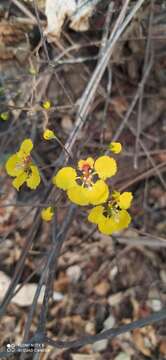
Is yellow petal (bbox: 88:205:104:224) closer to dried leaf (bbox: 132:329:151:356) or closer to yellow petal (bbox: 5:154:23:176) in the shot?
yellow petal (bbox: 5:154:23:176)

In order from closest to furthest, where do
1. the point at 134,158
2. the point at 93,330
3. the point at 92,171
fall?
the point at 92,171 < the point at 93,330 < the point at 134,158

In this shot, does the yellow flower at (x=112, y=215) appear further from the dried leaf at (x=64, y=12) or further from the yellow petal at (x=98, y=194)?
the dried leaf at (x=64, y=12)

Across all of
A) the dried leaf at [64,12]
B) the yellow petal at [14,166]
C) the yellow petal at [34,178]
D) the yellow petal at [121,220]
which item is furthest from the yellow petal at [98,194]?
the dried leaf at [64,12]

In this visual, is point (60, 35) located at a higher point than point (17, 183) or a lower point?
higher

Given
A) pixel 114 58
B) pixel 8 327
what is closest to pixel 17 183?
pixel 8 327

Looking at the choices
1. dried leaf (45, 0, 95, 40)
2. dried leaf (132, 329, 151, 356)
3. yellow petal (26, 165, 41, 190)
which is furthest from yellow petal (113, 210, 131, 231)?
dried leaf (45, 0, 95, 40)

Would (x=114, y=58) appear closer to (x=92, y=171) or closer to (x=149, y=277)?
(x=92, y=171)

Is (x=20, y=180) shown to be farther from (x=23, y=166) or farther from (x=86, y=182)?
(x=86, y=182)
